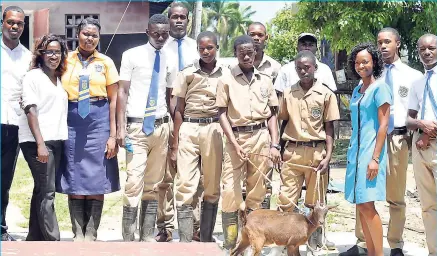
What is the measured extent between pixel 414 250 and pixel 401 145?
54.8 inches

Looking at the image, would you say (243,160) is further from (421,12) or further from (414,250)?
(421,12)

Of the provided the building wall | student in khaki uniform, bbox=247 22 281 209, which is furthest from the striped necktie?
the building wall

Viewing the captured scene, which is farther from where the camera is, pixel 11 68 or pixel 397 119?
pixel 11 68

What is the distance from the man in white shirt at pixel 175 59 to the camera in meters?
6.45

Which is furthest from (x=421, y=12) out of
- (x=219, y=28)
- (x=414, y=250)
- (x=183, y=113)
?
(x=219, y=28)

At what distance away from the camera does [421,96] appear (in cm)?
568

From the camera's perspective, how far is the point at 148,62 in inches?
235

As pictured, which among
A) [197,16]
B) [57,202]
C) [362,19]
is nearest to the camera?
[57,202]

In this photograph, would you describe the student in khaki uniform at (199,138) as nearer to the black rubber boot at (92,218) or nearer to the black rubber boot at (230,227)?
the black rubber boot at (230,227)

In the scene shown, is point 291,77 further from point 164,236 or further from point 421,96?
point 164,236

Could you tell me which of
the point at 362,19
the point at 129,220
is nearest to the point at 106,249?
the point at 129,220

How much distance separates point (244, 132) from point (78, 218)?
1.66 m

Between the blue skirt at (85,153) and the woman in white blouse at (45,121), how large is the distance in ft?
0.31

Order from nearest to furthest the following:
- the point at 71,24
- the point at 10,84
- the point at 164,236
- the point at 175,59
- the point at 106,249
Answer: the point at 106,249 < the point at 10,84 < the point at 175,59 < the point at 164,236 < the point at 71,24
